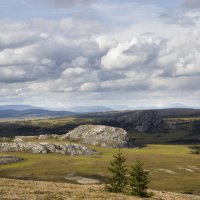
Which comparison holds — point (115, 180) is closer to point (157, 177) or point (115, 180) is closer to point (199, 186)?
point (199, 186)

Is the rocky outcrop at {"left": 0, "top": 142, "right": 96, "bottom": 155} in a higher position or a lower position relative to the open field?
higher

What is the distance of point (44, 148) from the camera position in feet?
554

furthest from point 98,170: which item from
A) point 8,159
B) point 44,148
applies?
point 44,148

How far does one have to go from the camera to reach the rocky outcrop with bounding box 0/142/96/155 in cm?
16625

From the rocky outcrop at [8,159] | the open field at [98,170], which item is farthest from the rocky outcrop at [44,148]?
the rocky outcrop at [8,159]

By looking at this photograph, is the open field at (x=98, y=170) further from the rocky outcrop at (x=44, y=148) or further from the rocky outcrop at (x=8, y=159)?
the rocky outcrop at (x=44, y=148)

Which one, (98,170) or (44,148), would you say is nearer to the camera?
(98,170)

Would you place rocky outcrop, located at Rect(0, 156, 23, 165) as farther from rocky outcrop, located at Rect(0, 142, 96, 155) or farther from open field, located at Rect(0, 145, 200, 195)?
rocky outcrop, located at Rect(0, 142, 96, 155)

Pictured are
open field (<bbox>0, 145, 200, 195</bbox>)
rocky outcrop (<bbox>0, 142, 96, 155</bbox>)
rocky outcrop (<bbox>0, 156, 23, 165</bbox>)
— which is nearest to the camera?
open field (<bbox>0, 145, 200, 195</bbox>)

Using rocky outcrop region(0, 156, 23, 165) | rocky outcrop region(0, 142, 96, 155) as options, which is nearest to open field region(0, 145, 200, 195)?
rocky outcrop region(0, 156, 23, 165)

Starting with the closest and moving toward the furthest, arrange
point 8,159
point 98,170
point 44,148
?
point 98,170, point 8,159, point 44,148

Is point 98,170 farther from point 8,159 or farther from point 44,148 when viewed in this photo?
point 44,148

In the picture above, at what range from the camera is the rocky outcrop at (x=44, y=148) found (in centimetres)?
16625

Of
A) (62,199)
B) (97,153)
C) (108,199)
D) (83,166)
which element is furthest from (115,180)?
(97,153)
